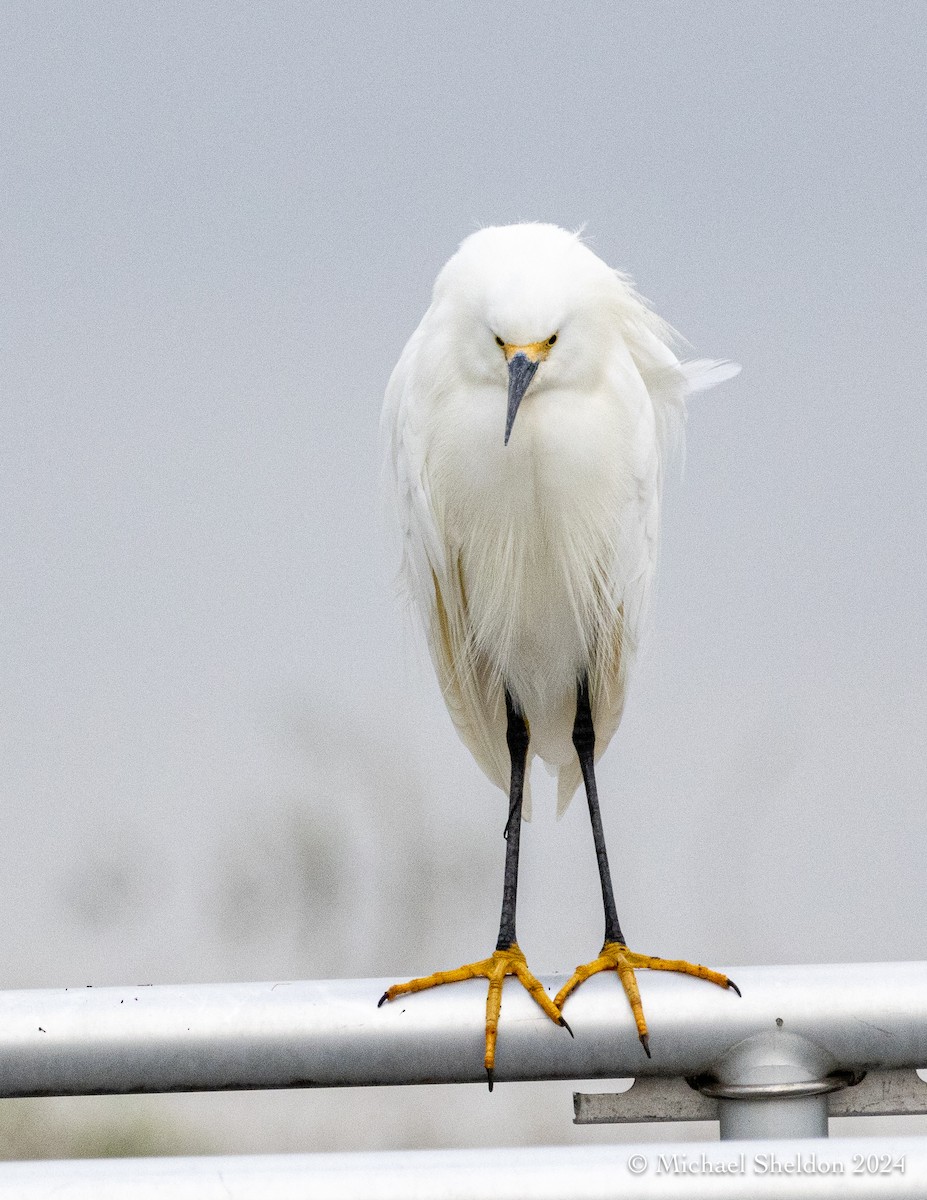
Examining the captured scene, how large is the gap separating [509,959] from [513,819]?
0.33 meters

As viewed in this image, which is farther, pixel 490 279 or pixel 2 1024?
pixel 490 279

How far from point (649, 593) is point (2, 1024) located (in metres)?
1.03

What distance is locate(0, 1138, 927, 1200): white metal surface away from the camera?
715mm

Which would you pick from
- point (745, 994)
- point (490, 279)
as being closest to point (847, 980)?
point (745, 994)

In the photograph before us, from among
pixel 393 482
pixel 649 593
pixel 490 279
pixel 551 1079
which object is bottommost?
pixel 551 1079

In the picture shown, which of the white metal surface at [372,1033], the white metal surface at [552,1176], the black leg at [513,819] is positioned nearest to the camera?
the white metal surface at [552,1176]

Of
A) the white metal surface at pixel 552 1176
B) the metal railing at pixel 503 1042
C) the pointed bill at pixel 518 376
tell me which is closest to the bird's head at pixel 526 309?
the pointed bill at pixel 518 376

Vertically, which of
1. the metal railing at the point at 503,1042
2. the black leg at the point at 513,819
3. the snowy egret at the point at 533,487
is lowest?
the black leg at the point at 513,819

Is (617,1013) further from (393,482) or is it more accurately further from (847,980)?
(393,482)

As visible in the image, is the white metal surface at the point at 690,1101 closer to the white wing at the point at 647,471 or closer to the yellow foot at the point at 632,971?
the yellow foot at the point at 632,971

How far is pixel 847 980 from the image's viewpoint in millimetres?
826

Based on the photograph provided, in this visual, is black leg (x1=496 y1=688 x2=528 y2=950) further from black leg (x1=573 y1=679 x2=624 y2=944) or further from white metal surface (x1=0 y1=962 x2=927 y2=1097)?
white metal surface (x1=0 y1=962 x2=927 y2=1097)

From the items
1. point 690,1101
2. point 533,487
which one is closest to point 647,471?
point 533,487

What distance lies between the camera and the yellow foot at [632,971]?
829mm
